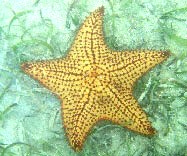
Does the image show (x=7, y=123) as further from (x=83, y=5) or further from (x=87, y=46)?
(x=83, y=5)

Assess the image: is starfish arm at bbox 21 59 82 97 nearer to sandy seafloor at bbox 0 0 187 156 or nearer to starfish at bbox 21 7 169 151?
starfish at bbox 21 7 169 151

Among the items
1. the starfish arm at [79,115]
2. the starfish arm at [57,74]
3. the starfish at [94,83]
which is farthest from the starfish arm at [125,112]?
the starfish arm at [57,74]

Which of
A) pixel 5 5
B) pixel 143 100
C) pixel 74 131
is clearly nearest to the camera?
pixel 74 131

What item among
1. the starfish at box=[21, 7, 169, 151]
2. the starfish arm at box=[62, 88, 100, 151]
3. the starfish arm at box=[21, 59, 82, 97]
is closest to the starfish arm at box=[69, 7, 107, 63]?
the starfish at box=[21, 7, 169, 151]

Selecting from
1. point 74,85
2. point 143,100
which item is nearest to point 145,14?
point 143,100

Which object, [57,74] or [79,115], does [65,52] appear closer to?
[57,74]

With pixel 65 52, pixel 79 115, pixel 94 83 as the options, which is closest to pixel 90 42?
pixel 94 83
